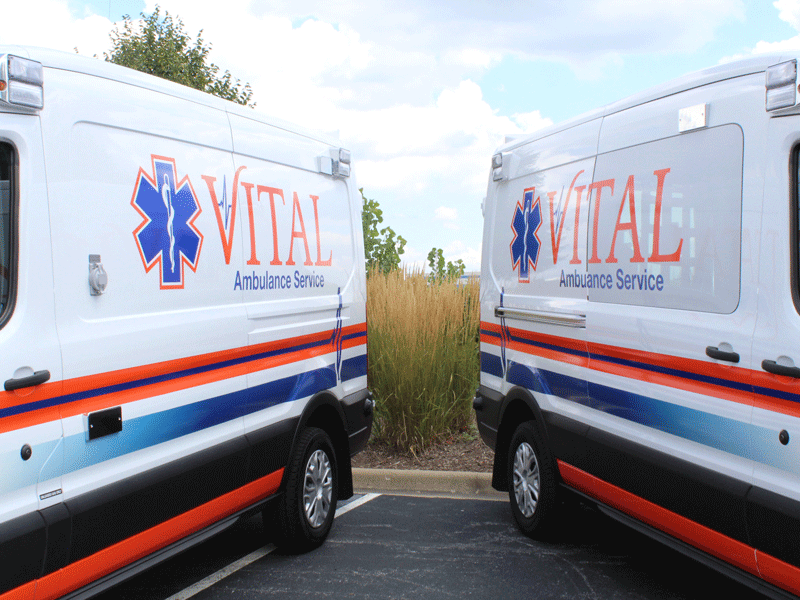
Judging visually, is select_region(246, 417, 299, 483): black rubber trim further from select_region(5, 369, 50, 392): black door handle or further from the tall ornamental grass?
the tall ornamental grass

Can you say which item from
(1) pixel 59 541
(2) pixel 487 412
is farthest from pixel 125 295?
(2) pixel 487 412

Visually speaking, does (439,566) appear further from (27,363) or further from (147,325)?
(27,363)

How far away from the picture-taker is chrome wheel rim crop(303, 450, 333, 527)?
16.3ft

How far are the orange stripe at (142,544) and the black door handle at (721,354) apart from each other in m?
2.50

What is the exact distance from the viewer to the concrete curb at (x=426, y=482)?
663 centimetres

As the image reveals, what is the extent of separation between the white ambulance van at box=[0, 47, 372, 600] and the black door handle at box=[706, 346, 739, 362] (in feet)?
7.70

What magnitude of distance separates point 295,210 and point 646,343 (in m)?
2.29

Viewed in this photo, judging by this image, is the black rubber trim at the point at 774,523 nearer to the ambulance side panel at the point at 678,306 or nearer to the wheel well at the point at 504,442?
the ambulance side panel at the point at 678,306

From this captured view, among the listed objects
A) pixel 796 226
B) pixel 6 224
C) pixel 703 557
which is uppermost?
pixel 6 224

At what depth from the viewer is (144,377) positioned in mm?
3432

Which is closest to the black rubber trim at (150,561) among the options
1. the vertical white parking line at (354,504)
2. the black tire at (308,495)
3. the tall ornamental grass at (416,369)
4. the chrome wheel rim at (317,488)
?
the black tire at (308,495)

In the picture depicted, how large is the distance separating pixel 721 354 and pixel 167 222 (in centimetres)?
258

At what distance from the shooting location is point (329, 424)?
5.37 metres

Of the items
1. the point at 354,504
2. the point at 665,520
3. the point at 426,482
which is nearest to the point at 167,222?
the point at 665,520
